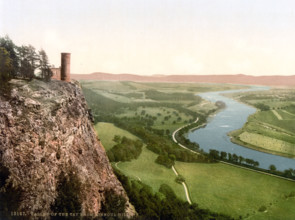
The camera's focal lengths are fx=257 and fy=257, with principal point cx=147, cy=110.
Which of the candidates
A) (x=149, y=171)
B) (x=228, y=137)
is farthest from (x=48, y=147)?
(x=228, y=137)

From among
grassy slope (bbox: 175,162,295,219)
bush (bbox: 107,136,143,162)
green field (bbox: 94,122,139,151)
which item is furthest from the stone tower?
green field (bbox: 94,122,139,151)

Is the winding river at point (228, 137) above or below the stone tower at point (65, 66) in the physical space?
below

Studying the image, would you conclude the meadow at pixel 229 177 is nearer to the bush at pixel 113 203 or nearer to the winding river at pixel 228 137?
the winding river at pixel 228 137

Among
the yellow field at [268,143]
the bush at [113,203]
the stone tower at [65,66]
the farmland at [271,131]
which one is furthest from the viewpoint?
the farmland at [271,131]

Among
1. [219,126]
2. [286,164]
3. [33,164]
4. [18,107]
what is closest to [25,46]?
[18,107]

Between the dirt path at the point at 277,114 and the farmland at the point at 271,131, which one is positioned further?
the dirt path at the point at 277,114

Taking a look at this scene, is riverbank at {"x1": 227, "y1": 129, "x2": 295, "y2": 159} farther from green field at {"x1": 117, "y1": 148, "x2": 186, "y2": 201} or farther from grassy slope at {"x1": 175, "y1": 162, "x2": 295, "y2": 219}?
green field at {"x1": 117, "y1": 148, "x2": 186, "y2": 201}

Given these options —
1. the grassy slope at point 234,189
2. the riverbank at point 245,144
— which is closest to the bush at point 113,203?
the grassy slope at point 234,189
